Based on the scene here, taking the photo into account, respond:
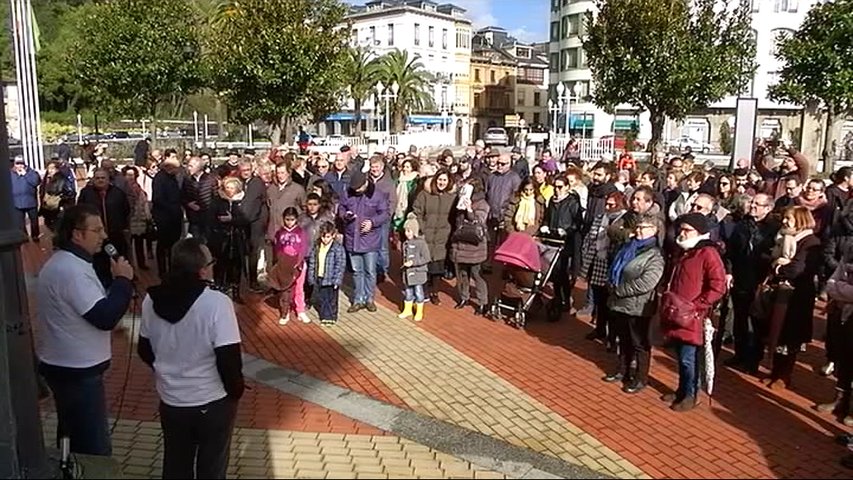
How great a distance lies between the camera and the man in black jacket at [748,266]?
700 centimetres

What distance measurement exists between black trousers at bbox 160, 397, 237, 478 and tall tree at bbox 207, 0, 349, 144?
69.0 feet

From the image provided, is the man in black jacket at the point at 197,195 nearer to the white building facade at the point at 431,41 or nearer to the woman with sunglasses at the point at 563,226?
the woman with sunglasses at the point at 563,226

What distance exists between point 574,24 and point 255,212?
60.5 meters

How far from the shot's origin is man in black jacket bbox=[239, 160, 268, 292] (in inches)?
392

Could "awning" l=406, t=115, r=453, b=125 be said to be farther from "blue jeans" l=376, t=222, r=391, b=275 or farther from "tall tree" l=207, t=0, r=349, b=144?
"blue jeans" l=376, t=222, r=391, b=275

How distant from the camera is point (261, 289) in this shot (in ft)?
35.1

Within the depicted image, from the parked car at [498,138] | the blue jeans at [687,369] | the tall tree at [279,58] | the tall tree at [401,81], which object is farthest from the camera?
the tall tree at [401,81]

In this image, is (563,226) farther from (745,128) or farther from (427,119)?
(427,119)

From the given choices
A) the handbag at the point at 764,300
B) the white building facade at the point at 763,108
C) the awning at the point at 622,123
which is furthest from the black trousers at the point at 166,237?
the awning at the point at 622,123

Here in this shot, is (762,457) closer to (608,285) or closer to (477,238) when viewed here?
(608,285)

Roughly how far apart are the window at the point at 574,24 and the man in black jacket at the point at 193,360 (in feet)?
212

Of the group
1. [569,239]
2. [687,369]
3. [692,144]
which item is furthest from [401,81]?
[687,369]

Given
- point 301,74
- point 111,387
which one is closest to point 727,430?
point 111,387

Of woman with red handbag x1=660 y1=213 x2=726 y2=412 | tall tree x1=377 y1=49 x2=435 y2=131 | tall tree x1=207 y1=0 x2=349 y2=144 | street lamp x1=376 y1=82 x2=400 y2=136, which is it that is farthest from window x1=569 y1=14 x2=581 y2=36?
woman with red handbag x1=660 y1=213 x2=726 y2=412
